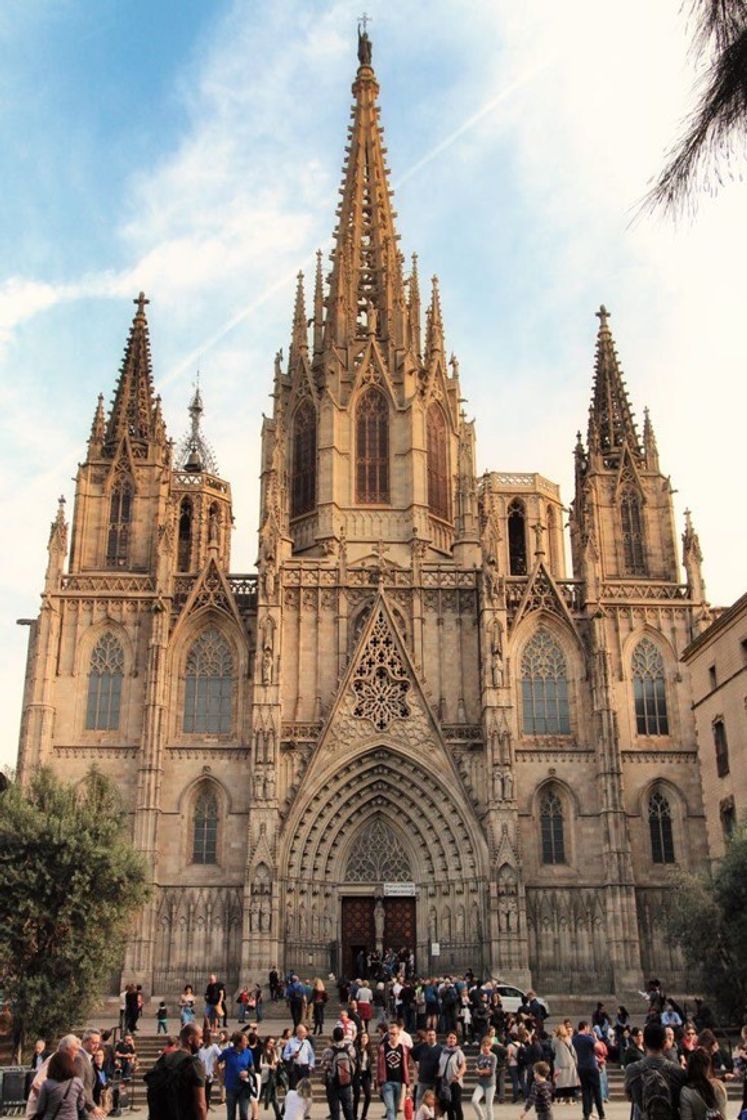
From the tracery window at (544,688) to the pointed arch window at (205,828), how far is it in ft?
37.1

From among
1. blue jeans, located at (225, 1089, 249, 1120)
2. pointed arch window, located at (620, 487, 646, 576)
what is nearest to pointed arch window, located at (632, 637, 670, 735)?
pointed arch window, located at (620, 487, 646, 576)

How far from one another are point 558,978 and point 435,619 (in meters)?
12.9

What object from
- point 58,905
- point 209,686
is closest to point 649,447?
point 209,686

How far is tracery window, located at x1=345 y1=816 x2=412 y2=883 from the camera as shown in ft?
141

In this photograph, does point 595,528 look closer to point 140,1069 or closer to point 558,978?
point 558,978

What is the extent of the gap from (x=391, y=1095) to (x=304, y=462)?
115 ft

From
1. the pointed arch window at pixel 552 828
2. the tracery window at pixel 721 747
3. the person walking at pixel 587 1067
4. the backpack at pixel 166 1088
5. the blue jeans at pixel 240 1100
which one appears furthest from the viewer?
the pointed arch window at pixel 552 828

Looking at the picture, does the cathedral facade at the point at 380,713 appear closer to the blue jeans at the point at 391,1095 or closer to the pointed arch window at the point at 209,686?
the pointed arch window at the point at 209,686

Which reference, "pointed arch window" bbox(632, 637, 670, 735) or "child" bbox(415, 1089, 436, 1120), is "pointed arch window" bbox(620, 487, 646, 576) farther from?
"child" bbox(415, 1089, 436, 1120)

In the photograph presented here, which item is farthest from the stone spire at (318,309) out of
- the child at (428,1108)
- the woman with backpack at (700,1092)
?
the woman with backpack at (700,1092)

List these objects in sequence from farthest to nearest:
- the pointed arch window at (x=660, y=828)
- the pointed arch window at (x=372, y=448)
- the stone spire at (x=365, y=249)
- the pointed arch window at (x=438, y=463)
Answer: the stone spire at (x=365, y=249)
the pointed arch window at (x=438, y=463)
the pointed arch window at (x=372, y=448)
the pointed arch window at (x=660, y=828)

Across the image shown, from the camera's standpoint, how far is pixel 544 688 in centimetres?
4506

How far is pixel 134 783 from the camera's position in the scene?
139 ft

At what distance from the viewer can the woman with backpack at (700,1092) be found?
338 inches
